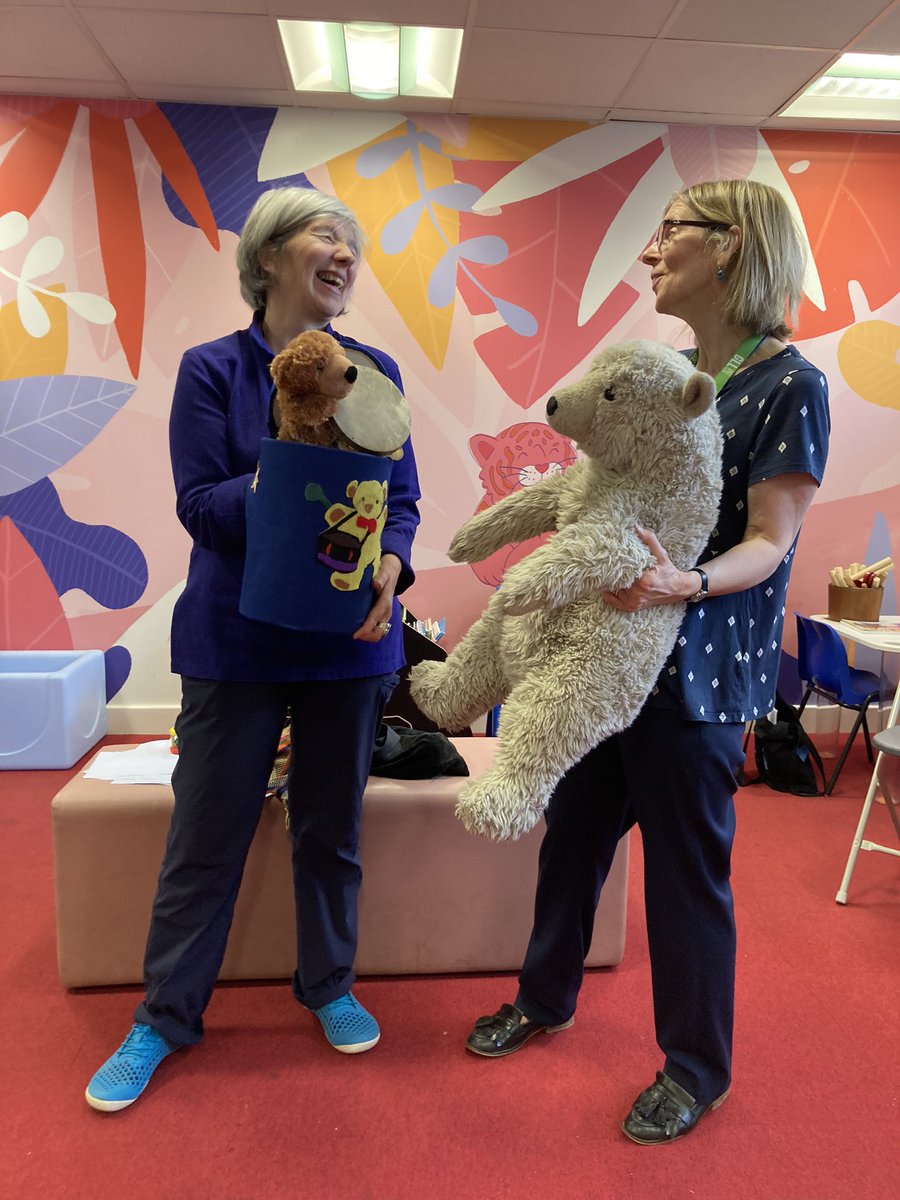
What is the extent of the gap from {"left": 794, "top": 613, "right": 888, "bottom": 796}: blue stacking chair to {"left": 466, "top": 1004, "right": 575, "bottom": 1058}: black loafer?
2.09 m

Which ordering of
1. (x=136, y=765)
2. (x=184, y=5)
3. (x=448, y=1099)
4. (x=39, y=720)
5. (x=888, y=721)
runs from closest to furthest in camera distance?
(x=448, y=1099), (x=136, y=765), (x=184, y=5), (x=888, y=721), (x=39, y=720)

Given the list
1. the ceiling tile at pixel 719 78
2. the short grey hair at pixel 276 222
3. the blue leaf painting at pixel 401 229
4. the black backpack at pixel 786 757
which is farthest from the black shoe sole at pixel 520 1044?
the ceiling tile at pixel 719 78

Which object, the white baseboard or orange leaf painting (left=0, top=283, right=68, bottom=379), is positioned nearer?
orange leaf painting (left=0, top=283, right=68, bottom=379)

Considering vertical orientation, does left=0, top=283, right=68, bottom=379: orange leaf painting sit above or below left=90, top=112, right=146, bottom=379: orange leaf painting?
below

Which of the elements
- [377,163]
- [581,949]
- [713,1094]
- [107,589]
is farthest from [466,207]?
[713,1094]

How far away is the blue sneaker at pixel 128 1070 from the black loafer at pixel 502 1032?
594mm

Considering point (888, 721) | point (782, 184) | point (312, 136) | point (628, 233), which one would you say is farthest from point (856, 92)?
point (888, 721)

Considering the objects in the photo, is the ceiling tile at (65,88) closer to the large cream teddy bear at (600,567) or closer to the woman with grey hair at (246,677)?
the woman with grey hair at (246,677)

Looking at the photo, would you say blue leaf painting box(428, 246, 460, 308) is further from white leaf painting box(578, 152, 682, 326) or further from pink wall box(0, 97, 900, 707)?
white leaf painting box(578, 152, 682, 326)

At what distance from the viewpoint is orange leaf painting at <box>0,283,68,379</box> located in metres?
3.70

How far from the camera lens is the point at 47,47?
321 cm

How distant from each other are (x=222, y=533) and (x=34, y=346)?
2932mm

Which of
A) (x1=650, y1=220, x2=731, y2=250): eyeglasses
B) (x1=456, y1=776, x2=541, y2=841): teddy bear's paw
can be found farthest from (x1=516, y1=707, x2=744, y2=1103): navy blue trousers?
(x1=650, y1=220, x2=731, y2=250): eyeglasses

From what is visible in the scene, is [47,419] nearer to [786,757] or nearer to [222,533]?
[222,533]
